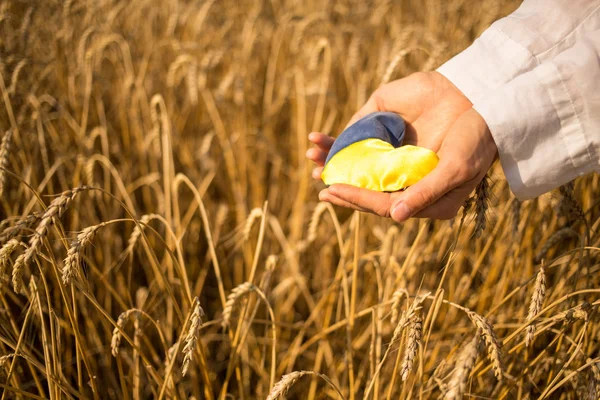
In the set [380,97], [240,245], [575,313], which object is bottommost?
[240,245]

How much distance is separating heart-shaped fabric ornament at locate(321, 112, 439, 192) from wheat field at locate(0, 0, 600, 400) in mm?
108

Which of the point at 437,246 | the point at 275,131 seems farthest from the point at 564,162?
the point at 275,131

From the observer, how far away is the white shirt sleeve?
0.66 m

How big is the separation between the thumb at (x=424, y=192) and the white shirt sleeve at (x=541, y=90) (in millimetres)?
106

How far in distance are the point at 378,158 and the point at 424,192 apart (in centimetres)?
12

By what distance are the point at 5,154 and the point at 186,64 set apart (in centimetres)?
102

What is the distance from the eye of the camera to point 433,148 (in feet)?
2.69

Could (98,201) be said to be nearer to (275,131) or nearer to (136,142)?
(136,142)

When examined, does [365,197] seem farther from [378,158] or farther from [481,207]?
[481,207]

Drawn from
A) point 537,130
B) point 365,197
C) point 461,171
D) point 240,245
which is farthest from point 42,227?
point 240,245

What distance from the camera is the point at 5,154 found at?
72cm

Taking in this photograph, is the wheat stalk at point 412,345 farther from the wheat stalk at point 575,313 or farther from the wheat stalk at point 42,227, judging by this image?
the wheat stalk at point 42,227

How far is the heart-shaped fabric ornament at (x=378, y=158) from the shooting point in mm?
694

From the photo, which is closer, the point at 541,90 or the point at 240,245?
the point at 541,90
